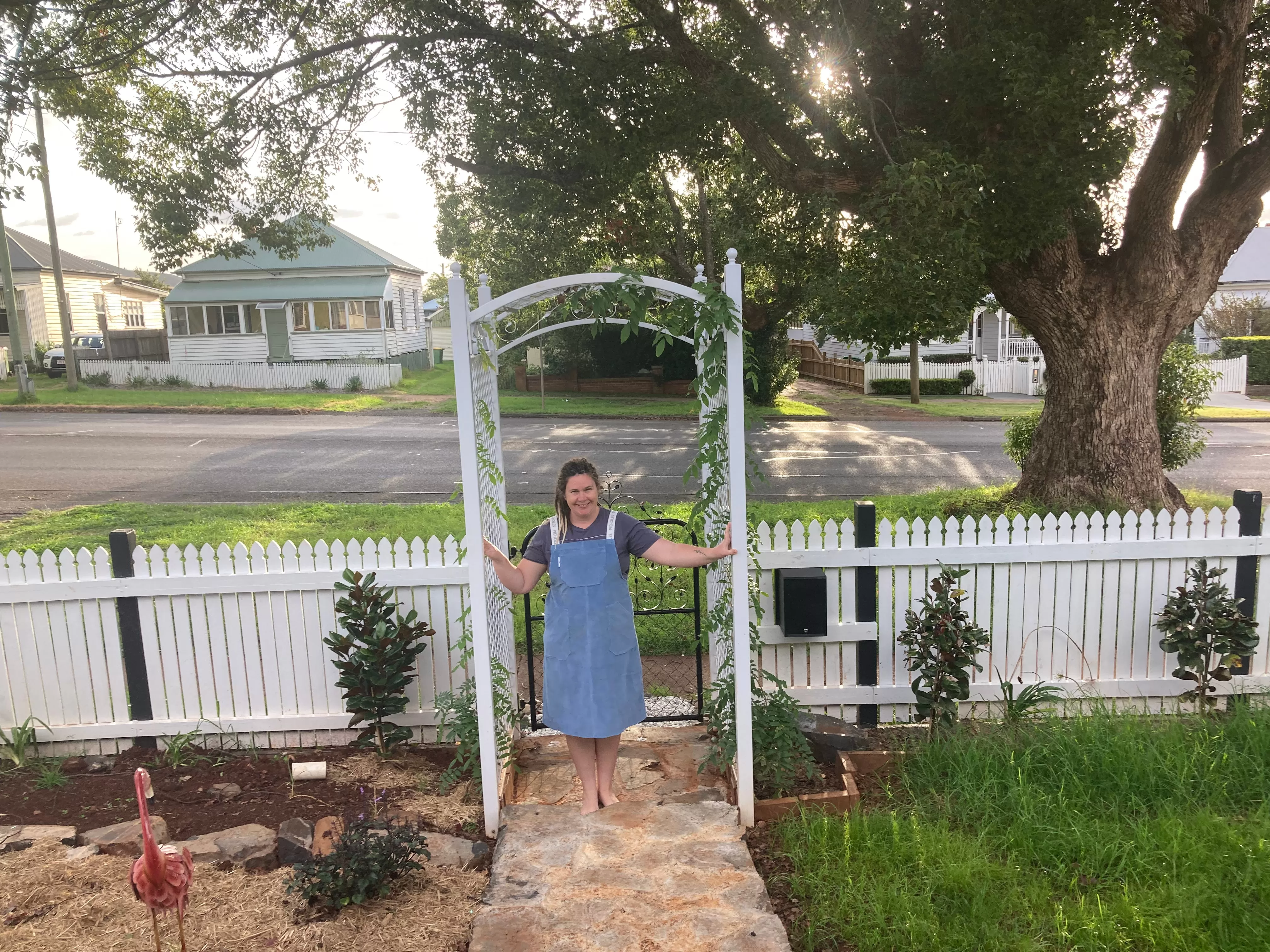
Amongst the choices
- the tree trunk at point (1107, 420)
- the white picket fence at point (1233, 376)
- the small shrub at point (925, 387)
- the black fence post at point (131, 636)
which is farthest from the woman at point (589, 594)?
the white picket fence at point (1233, 376)

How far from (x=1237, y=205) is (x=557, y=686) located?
8978 millimetres

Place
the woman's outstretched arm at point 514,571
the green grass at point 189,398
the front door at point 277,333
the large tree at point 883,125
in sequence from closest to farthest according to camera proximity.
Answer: the woman's outstretched arm at point 514,571 → the large tree at point 883,125 → the green grass at point 189,398 → the front door at point 277,333

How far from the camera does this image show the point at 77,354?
96.4 feet

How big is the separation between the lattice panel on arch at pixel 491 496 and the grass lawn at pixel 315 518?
443 centimetres

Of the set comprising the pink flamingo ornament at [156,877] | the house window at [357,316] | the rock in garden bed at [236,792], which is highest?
the house window at [357,316]

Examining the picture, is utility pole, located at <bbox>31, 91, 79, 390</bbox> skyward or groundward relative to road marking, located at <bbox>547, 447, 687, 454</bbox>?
skyward

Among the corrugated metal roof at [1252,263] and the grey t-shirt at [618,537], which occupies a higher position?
the corrugated metal roof at [1252,263]

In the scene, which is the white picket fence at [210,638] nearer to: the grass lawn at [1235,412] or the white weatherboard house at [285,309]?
the grass lawn at [1235,412]

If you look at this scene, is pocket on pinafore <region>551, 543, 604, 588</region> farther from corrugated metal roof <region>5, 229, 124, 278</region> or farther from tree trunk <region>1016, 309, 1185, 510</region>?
corrugated metal roof <region>5, 229, 124, 278</region>

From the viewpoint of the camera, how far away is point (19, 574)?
5164mm

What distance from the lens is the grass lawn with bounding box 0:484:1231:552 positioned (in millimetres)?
9648

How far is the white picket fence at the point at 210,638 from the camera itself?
5145 millimetres

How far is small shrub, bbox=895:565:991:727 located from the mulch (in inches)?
99.7

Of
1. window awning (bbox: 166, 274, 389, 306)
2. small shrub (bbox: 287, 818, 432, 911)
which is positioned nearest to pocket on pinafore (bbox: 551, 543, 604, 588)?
small shrub (bbox: 287, 818, 432, 911)
